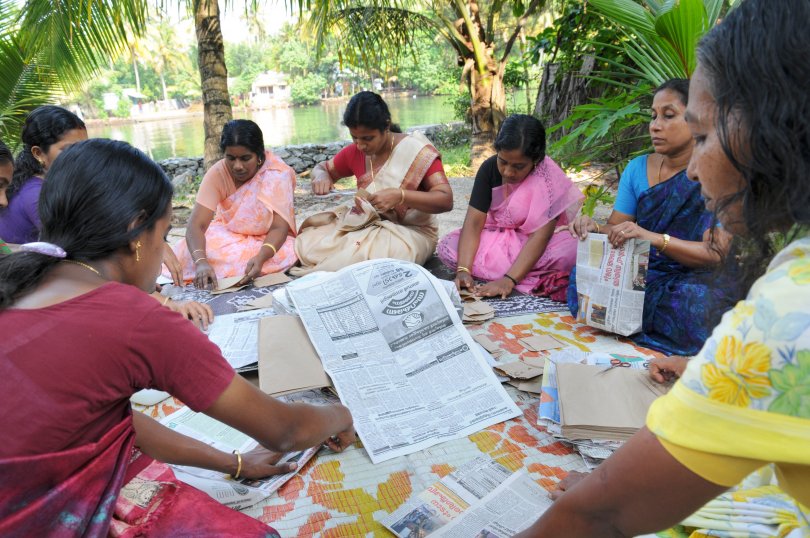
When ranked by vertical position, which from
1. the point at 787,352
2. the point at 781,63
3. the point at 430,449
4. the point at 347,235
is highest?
the point at 781,63

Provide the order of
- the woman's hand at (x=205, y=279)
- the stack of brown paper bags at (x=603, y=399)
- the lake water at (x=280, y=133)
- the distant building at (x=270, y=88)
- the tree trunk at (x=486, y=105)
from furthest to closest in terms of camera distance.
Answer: the distant building at (x=270, y=88), the lake water at (x=280, y=133), the tree trunk at (x=486, y=105), the woman's hand at (x=205, y=279), the stack of brown paper bags at (x=603, y=399)

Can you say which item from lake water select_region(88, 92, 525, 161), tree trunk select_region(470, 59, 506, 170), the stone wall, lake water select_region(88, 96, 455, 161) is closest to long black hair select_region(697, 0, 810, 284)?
tree trunk select_region(470, 59, 506, 170)

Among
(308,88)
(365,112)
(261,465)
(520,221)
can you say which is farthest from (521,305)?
(308,88)

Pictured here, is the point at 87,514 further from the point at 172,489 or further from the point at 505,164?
the point at 505,164

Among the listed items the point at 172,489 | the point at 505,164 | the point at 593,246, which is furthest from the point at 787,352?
the point at 505,164

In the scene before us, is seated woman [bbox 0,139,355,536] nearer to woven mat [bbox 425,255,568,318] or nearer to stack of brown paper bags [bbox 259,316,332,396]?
stack of brown paper bags [bbox 259,316,332,396]

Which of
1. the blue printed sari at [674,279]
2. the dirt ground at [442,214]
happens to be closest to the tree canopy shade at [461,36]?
the dirt ground at [442,214]

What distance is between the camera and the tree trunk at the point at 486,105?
714cm

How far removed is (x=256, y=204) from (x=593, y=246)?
6.83ft

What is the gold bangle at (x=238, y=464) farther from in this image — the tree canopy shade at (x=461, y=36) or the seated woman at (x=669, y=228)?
the tree canopy shade at (x=461, y=36)

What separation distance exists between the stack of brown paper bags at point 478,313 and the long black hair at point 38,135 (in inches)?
83.2

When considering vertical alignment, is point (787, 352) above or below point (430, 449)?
above

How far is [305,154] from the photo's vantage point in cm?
1099

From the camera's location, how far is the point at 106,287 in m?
0.99
